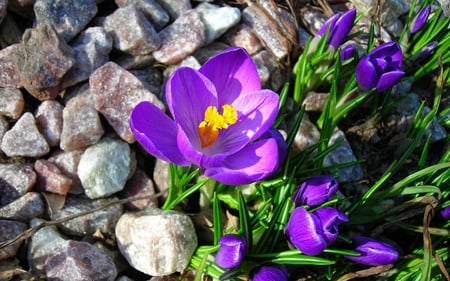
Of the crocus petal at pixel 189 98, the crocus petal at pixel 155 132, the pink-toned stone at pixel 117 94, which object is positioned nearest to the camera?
the crocus petal at pixel 155 132

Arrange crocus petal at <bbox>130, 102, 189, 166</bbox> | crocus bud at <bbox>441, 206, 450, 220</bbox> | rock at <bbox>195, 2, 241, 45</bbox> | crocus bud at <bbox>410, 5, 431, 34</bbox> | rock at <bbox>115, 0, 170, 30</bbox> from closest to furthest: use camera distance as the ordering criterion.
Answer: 1. crocus petal at <bbox>130, 102, 189, 166</bbox>
2. crocus bud at <bbox>441, 206, 450, 220</bbox>
3. rock at <bbox>115, 0, 170, 30</bbox>
4. rock at <bbox>195, 2, 241, 45</bbox>
5. crocus bud at <bbox>410, 5, 431, 34</bbox>

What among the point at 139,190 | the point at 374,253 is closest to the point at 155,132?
the point at 139,190

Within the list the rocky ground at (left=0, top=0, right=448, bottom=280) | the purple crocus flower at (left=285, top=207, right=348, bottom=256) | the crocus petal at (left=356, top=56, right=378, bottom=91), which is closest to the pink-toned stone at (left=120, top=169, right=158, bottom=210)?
the rocky ground at (left=0, top=0, right=448, bottom=280)

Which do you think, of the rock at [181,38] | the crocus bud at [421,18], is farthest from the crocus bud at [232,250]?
the crocus bud at [421,18]

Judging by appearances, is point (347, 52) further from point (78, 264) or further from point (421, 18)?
point (78, 264)

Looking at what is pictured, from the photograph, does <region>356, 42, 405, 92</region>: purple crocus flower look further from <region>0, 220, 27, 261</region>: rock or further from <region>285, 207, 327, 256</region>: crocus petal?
<region>0, 220, 27, 261</region>: rock

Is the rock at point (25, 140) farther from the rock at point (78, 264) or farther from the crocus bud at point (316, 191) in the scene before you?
the crocus bud at point (316, 191)
